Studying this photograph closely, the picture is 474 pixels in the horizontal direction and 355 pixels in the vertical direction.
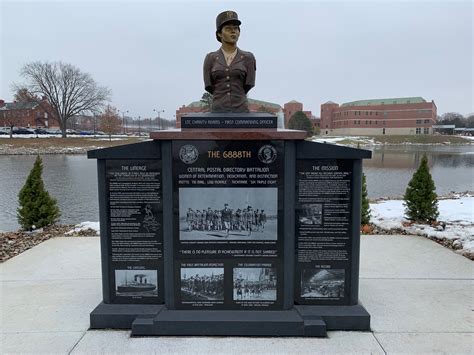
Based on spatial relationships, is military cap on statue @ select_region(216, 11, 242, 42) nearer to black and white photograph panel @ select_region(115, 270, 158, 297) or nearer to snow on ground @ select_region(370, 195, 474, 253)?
black and white photograph panel @ select_region(115, 270, 158, 297)

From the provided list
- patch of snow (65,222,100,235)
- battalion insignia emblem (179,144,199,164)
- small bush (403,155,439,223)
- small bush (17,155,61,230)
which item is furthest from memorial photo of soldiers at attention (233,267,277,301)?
small bush (17,155,61,230)

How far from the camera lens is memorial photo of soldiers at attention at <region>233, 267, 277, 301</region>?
13.8ft

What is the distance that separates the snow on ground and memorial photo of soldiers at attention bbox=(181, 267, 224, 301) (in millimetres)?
4918

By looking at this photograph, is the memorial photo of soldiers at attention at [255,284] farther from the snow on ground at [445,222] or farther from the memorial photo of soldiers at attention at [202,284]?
the snow on ground at [445,222]

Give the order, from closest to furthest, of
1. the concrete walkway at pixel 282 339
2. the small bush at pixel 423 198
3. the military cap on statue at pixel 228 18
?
the concrete walkway at pixel 282 339 < the military cap on statue at pixel 228 18 < the small bush at pixel 423 198

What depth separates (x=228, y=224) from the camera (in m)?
4.15

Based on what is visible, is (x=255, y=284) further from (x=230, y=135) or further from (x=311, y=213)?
(x=230, y=135)

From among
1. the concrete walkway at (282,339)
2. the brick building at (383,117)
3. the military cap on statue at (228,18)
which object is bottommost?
the concrete walkway at (282,339)

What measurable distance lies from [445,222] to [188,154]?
7162 millimetres

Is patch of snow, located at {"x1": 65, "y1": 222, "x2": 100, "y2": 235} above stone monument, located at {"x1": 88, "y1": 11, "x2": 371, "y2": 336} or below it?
below

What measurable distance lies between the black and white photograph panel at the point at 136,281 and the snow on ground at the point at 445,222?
18.3 ft

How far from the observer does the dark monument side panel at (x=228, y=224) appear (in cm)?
408

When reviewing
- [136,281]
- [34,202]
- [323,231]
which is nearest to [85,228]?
[34,202]

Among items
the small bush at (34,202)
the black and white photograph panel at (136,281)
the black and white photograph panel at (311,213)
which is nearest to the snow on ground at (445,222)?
the black and white photograph panel at (311,213)
